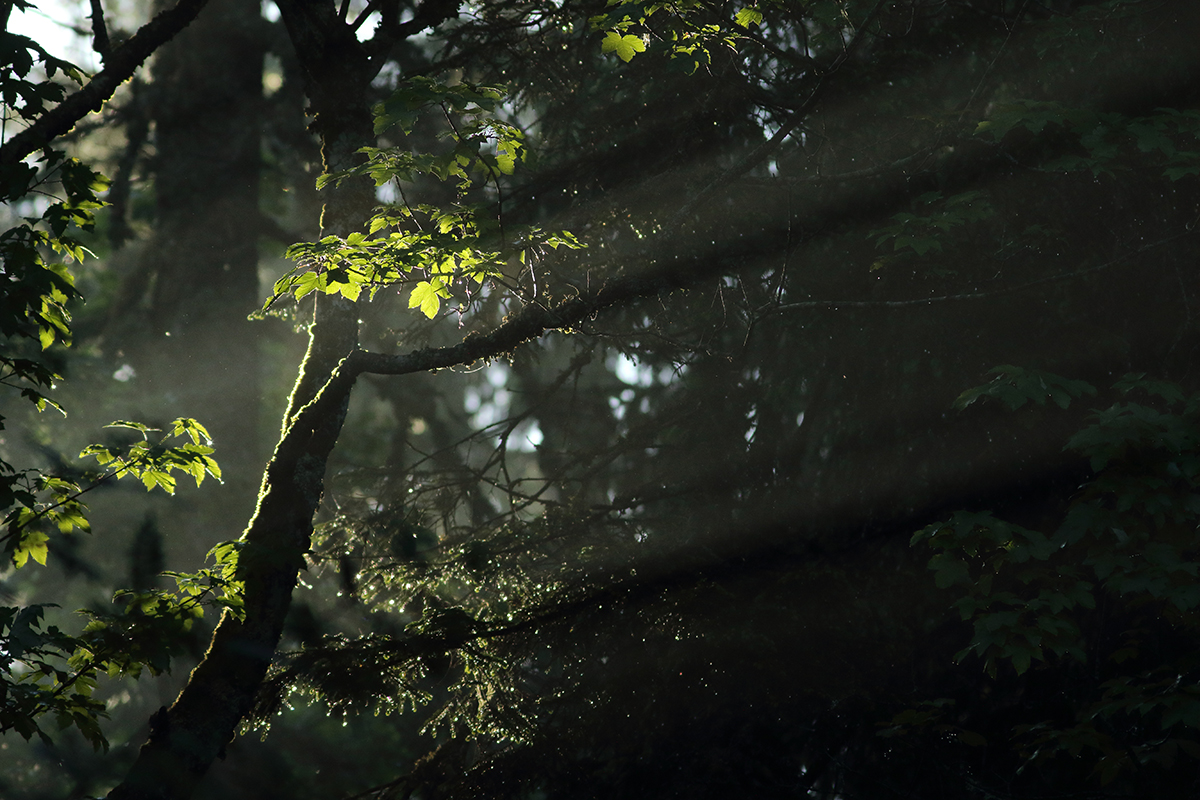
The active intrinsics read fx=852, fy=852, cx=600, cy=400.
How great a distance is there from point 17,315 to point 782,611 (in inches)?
173

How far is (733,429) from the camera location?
275 inches

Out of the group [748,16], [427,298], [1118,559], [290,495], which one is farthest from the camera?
[748,16]

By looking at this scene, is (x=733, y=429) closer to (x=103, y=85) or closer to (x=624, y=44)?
(x=624, y=44)

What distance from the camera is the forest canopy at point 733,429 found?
13.0ft

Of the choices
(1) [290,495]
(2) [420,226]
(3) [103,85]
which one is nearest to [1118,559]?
(2) [420,226]

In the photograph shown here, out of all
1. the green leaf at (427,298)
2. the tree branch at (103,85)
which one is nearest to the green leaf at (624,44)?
the green leaf at (427,298)

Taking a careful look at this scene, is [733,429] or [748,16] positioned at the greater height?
[748,16]

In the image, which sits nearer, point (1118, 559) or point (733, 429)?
point (1118, 559)

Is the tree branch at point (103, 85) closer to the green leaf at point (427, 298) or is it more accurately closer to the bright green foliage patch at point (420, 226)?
the bright green foliage patch at point (420, 226)

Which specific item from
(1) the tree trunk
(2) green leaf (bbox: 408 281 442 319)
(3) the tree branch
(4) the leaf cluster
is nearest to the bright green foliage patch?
(2) green leaf (bbox: 408 281 442 319)

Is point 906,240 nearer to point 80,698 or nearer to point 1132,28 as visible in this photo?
point 1132,28

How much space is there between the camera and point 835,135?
6527 mm

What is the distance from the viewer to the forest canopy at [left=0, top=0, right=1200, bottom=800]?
395 cm

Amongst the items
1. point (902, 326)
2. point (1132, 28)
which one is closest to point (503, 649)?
point (902, 326)
